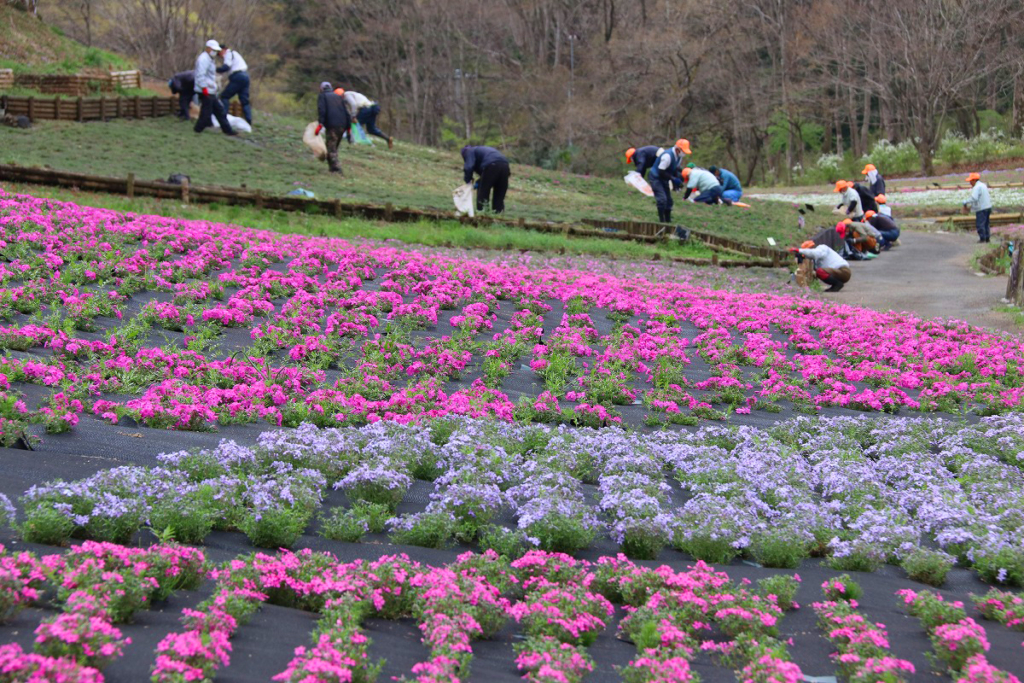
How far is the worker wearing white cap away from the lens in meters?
33.0

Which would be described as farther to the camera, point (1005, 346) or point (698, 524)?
point (1005, 346)

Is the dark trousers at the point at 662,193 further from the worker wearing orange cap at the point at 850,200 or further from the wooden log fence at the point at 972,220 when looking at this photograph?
the wooden log fence at the point at 972,220

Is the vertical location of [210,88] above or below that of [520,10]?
below

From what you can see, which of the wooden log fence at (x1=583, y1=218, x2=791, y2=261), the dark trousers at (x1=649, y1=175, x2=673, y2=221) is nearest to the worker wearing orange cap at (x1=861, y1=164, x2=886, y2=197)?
the wooden log fence at (x1=583, y1=218, x2=791, y2=261)

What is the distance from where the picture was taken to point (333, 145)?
3194 centimetres

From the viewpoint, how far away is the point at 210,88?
33969mm

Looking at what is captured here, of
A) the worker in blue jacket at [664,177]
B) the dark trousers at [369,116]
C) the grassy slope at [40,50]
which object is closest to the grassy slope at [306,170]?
the worker in blue jacket at [664,177]

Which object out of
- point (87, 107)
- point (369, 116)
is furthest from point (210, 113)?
point (369, 116)

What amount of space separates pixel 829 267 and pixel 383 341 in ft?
39.8

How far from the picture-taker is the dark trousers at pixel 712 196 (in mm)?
33750

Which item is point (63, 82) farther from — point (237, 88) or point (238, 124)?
point (237, 88)

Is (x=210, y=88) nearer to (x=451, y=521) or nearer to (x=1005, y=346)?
(x=1005, y=346)

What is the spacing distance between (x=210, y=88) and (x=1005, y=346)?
26632 mm

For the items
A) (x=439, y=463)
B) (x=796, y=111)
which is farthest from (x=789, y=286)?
(x=796, y=111)
